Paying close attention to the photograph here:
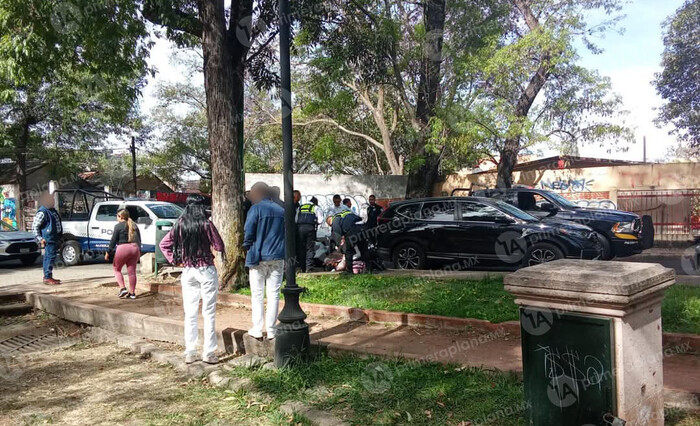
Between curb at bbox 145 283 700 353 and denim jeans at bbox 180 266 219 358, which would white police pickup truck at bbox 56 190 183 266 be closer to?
curb at bbox 145 283 700 353

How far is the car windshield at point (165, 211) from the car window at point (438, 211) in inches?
266

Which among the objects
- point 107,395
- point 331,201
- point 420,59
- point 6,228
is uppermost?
point 420,59

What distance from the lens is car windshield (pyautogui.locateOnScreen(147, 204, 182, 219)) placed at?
1424 centimetres

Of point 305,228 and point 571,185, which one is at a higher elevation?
point 571,185

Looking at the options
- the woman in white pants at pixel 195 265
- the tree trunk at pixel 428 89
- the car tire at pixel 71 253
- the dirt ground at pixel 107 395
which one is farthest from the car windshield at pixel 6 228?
the woman in white pants at pixel 195 265

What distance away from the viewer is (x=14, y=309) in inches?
352

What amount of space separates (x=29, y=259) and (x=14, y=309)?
7.48m

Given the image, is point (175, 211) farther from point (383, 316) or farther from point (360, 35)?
point (383, 316)

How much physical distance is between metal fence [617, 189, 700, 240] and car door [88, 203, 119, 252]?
15.7 meters

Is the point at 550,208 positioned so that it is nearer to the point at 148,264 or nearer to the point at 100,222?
the point at 148,264

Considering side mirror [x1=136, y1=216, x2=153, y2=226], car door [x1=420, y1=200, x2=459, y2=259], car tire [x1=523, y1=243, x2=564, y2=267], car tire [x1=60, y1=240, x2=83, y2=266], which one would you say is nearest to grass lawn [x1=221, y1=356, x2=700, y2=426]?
car tire [x1=523, y1=243, x2=564, y2=267]

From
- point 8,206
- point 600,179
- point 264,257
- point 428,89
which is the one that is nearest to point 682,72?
point 600,179

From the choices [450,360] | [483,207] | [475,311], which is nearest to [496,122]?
[483,207]

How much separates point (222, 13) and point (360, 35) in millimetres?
4395
